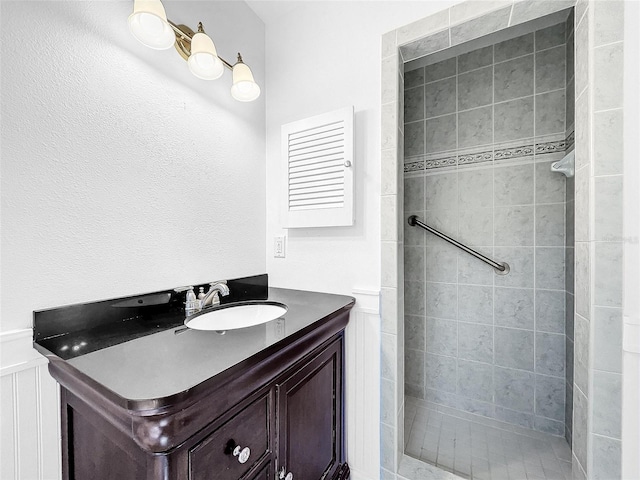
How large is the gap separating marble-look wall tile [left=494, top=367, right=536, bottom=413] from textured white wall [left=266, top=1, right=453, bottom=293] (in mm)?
1197

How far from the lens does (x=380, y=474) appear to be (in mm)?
1231

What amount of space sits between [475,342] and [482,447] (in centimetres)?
56

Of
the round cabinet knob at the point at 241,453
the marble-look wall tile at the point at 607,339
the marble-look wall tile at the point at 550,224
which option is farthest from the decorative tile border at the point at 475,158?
the round cabinet knob at the point at 241,453

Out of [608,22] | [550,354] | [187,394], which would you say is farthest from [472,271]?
[187,394]

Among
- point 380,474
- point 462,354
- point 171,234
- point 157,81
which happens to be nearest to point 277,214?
point 171,234

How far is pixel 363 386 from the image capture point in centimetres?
127

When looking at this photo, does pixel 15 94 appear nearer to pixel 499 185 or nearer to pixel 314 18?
pixel 314 18

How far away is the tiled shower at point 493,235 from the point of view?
1587mm

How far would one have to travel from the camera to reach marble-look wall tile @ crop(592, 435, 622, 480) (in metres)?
0.84

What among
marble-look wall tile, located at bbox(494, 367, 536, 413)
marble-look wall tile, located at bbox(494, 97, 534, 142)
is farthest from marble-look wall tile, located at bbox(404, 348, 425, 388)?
marble-look wall tile, located at bbox(494, 97, 534, 142)

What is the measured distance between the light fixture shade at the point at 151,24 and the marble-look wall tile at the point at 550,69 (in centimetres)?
193

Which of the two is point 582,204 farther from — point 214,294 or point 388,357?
point 214,294

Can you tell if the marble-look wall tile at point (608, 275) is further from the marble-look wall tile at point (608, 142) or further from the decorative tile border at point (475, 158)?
the decorative tile border at point (475, 158)

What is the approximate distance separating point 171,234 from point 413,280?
1.58 m
